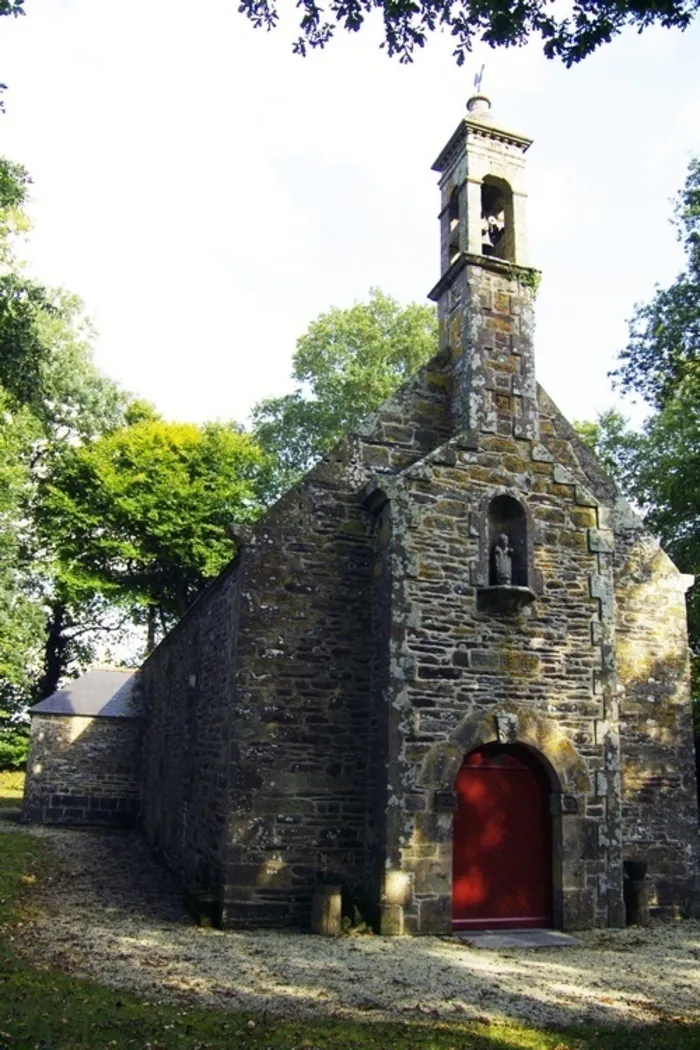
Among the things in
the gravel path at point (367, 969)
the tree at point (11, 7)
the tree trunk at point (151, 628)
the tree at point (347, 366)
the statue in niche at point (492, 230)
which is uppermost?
the tree at point (347, 366)

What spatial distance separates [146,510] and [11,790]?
1024 centimetres

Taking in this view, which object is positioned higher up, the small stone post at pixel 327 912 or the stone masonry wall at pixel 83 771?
the stone masonry wall at pixel 83 771

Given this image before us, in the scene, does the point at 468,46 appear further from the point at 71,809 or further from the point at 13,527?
the point at 13,527

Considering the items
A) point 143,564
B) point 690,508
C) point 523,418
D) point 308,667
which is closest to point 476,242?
point 523,418

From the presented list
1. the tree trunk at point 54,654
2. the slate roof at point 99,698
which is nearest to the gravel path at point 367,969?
the slate roof at point 99,698

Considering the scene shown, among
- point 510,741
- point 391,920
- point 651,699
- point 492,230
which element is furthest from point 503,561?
point 492,230

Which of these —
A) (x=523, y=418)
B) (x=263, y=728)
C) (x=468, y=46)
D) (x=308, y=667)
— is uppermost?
(x=468, y=46)

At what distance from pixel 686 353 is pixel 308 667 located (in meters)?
11.5

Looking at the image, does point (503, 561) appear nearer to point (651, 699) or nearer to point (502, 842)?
point (502, 842)

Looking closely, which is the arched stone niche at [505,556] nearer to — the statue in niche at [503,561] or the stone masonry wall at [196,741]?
the statue in niche at [503,561]

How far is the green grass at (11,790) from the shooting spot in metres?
24.7

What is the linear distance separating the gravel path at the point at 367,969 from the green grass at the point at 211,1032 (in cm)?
30

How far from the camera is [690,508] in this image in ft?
71.5

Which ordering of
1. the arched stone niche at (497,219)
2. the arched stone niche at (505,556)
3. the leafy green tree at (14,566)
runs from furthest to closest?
1. the leafy green tree at (14,566)
2. the arched stone niche at (497,219)
3. the arched stone niche at (505,556)
